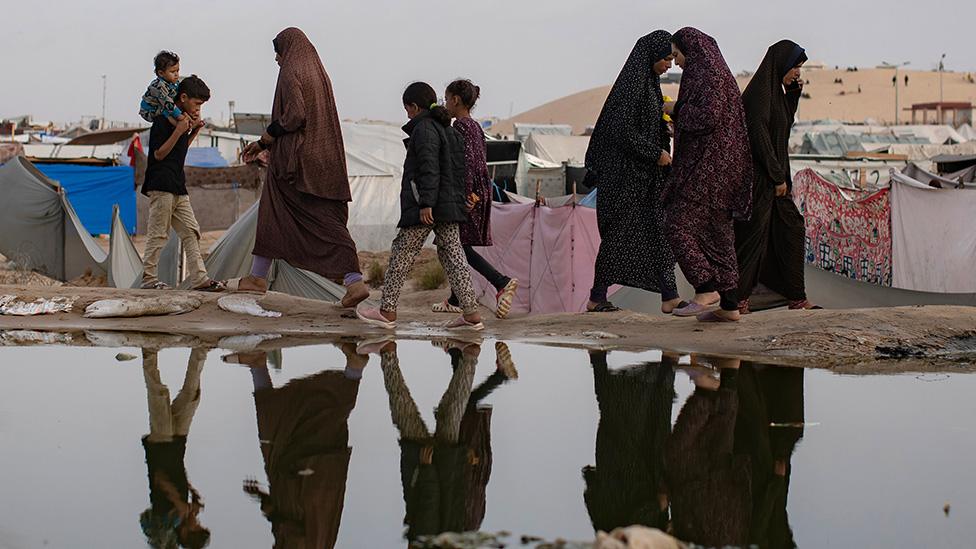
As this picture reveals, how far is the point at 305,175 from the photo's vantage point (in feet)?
24.5

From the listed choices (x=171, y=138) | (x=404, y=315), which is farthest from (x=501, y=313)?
(x=171, y=138)

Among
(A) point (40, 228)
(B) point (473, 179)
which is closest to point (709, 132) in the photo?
(B) point (473, 179)

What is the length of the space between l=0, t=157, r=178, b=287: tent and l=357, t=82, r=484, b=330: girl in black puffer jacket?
285 inches

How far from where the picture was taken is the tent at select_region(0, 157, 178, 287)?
13805 millimetres

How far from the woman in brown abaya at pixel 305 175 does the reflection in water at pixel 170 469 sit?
174cm

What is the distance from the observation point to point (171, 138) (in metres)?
8.34

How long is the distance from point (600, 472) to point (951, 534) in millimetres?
1054

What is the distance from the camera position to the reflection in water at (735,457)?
10.6 feet

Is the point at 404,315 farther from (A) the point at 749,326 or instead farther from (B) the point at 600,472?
(B) the point at 600,472

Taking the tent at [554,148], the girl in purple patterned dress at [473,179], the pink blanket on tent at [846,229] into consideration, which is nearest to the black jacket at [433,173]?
the girl in purple patterned dress at [473,179]

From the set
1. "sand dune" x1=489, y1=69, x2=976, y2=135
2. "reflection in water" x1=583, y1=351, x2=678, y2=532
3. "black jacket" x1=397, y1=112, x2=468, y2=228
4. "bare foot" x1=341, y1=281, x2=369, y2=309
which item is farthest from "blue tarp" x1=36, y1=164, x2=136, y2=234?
"sand dune" x1=489, y1=69, x2=976, y2=135

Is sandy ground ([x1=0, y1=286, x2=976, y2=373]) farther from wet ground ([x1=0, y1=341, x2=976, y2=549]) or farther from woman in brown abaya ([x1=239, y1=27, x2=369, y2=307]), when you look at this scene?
wet ground ([x1=0, y1=341, x2=976, y2=549])

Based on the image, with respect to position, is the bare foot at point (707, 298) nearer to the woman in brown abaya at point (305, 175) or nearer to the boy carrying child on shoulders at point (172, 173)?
the woman in brown abaya at point (305, 175)

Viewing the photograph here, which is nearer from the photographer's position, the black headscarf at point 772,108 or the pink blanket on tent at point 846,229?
the black headscarf at point 772,108
